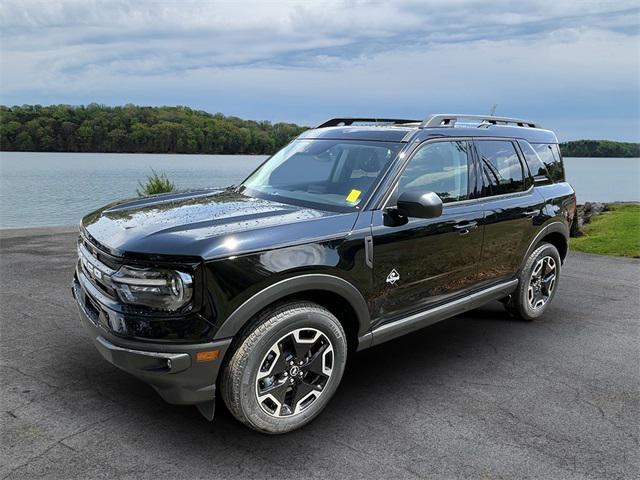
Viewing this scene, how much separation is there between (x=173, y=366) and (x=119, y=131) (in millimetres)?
32763

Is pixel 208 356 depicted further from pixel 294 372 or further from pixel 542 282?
pixel 542 282

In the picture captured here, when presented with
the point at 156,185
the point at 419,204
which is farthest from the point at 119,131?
the point at 419,204

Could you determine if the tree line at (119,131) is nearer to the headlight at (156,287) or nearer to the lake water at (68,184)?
the lake water at (68,184)

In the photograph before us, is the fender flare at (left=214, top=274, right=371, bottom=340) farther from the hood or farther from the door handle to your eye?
the door handle

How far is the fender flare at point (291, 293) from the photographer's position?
2.83 meters

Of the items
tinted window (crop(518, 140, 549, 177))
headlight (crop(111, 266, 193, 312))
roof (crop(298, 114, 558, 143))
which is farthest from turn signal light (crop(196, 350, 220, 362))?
tinted window (crop(518, 140, 549, 177))

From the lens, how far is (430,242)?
151 inches

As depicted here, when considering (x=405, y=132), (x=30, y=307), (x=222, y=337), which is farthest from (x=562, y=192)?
(x=30, y=307)

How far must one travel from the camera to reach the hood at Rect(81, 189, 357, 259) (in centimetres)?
281

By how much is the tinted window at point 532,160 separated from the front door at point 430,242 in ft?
3.47

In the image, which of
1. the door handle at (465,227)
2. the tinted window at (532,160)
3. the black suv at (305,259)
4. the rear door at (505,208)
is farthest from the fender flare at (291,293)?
the tinted window at (532,160)

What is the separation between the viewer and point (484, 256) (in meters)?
4.46

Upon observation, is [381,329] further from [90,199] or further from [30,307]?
[90,199]

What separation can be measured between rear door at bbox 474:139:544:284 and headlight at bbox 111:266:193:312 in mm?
2671
